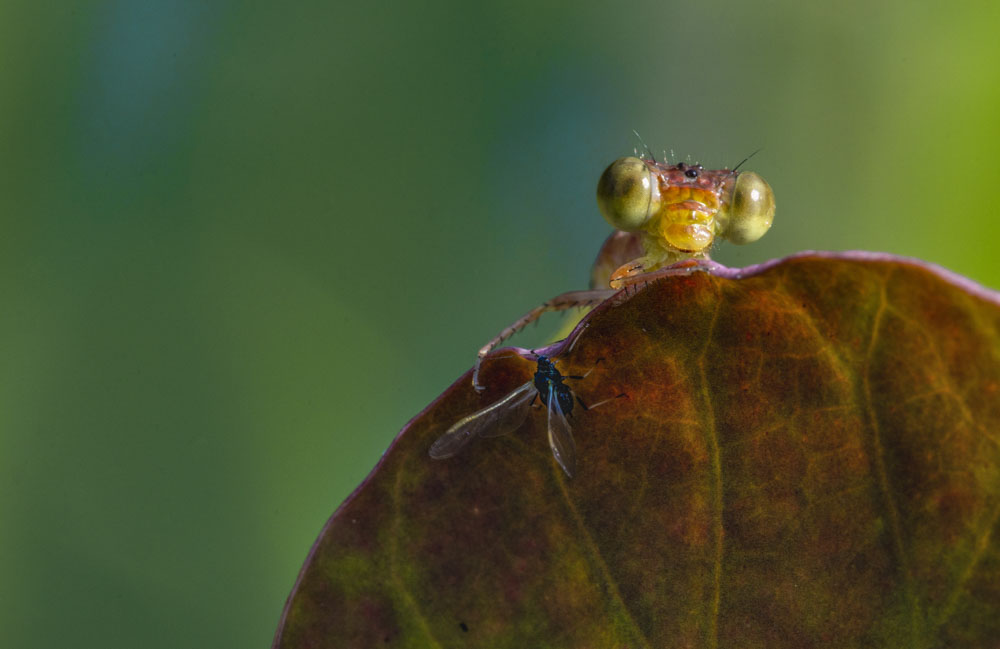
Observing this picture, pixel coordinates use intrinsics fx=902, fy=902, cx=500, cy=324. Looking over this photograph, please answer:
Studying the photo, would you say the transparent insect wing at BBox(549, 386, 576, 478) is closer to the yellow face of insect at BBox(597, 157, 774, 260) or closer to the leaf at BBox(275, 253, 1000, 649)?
the leaf at BBox(275, 253, 1000, 649)

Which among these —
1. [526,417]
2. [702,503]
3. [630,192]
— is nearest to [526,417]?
[526,417]

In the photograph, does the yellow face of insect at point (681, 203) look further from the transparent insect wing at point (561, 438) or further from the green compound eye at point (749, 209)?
the transparent insect wing at point (561, 438)

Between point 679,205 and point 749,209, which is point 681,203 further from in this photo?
point 749,209

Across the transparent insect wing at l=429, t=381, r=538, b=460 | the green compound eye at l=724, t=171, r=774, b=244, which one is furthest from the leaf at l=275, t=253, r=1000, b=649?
the green compound eye at l=724, t=171, r=774, b=244

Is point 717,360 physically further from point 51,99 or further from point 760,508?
point 51,99

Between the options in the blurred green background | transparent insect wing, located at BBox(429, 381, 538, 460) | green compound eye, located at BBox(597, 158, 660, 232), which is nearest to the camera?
transparent insect wing, located at BBox(429, 381, 538, 460)

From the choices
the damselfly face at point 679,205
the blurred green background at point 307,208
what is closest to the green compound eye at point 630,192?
the damselfly face at point 679,205

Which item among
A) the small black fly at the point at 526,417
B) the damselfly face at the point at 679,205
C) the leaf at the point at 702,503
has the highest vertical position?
the damselfly face at the point at 679,205
